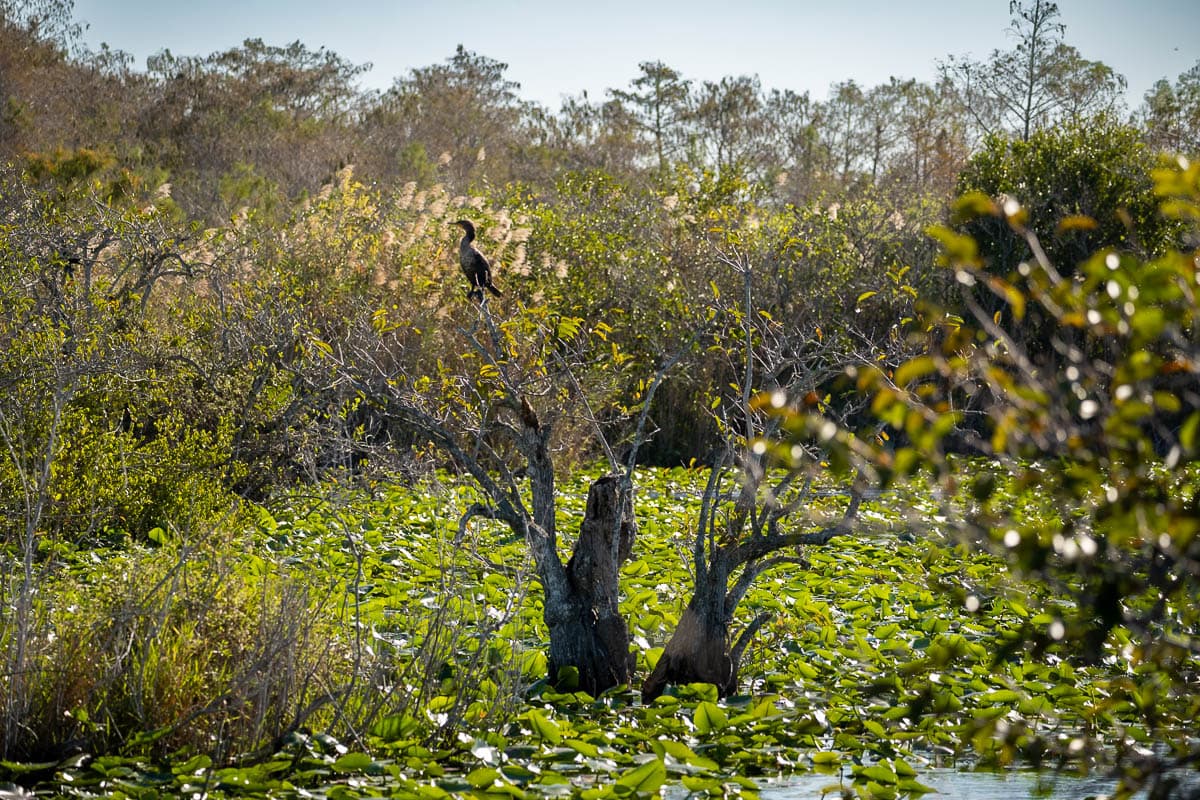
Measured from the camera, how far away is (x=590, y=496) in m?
5.48

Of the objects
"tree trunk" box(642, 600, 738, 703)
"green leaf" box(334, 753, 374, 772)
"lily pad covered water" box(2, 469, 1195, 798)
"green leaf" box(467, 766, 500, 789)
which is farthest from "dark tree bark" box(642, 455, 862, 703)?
"green leaf" box(334, 753, 374, 772)

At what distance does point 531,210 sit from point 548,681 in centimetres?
909

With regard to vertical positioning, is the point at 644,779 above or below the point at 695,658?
below

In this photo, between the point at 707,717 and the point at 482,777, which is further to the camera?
the point at 707,717

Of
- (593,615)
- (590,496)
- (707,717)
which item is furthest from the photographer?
(590,496)

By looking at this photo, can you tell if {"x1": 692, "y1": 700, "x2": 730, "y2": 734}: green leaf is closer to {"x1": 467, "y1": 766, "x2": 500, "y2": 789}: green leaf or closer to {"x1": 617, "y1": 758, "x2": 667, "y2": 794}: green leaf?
{"x1": 617, "y1": 758, "x2": 667, "y2": 794}: green leaf

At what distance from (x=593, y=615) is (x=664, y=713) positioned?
58cm

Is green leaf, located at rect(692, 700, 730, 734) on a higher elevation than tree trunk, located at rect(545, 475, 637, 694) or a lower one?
lower

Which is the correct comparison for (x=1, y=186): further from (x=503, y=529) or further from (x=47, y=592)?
(x=47, y=592)

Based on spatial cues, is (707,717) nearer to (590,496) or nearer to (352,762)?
(590,496)

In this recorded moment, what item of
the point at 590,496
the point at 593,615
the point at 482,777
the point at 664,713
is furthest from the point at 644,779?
the point at 590,496

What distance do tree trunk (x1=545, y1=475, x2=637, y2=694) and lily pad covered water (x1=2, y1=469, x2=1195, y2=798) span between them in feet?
0.34

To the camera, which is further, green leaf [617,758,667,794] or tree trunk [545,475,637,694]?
tree trunk [545,475,637,694]

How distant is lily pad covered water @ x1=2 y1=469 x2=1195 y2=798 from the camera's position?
3.98 m
